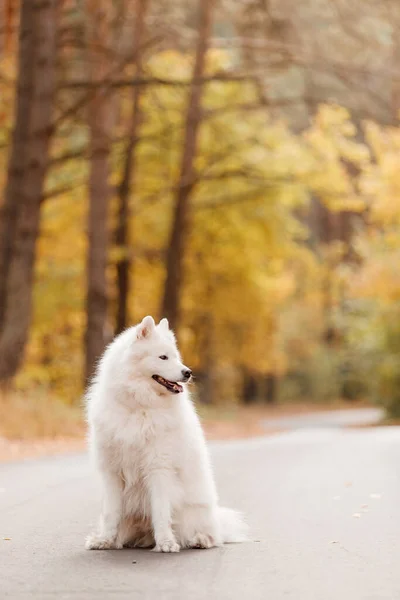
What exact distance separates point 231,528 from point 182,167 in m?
25.3

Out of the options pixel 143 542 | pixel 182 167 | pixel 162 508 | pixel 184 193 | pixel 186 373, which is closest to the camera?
pixel 162 508

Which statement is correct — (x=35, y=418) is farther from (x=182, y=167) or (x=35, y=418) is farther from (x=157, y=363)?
(x=182, y=167)

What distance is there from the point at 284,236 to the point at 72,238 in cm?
701

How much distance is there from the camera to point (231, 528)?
26.7 feet

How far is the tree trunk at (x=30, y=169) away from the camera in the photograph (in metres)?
22.7

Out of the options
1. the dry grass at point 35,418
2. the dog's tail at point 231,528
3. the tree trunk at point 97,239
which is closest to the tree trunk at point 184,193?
the tree trunk at point 97,239

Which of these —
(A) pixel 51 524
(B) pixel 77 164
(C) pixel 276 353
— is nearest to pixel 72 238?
(B) pixel 77 164

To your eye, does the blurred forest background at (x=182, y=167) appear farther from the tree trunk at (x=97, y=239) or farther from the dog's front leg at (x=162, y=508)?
the dog's front leg at (x=162, y=508)

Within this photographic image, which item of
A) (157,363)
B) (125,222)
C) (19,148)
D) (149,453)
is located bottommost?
(149,453)

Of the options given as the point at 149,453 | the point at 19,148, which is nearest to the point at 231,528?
the point at 149,453

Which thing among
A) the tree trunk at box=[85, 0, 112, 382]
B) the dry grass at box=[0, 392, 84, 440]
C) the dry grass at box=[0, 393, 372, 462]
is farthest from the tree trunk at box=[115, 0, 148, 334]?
the dry grass at box=[0, 392, 84, 440]

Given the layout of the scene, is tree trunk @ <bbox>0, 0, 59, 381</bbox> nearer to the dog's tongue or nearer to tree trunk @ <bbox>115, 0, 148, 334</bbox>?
tree trunk @ <bbox>115, 0, 148, 334</bbox>

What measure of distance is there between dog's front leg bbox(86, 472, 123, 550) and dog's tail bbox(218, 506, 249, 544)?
0.80 m

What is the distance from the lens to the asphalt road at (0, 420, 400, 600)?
6.25m
